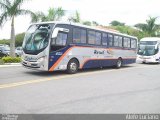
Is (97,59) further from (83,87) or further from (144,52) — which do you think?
(144,52)

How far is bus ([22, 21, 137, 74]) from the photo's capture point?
1308cm

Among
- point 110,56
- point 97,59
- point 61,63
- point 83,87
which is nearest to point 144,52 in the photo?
point 110,56

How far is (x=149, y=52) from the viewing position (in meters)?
27.2

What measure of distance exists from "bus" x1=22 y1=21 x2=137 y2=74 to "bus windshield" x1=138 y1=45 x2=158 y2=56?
10.5m

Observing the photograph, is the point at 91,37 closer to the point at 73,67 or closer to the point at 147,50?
the point at 73,67

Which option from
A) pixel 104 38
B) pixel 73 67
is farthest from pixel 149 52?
pixel 73 67

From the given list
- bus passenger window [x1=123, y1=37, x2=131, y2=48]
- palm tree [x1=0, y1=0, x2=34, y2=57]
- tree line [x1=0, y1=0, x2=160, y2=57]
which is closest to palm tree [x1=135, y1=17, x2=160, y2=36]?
tree line [x1=0, y1=0, x2=160, y2=57]

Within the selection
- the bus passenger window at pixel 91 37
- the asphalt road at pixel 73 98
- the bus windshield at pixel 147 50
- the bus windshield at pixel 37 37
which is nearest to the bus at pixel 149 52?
the bus windshield at pixel 147 50

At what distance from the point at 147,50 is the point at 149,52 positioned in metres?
0.32

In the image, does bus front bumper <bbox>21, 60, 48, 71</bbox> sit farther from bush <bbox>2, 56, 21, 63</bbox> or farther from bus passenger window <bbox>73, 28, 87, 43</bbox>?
bush <bbox>2, 56, 21, 63</bbox>

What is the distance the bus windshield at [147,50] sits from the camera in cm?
2705

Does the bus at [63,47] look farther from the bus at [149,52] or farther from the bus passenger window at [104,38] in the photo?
the bus at [149,52]

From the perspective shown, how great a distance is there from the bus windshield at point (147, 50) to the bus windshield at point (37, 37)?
16.3m

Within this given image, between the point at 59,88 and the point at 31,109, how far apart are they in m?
3.18
